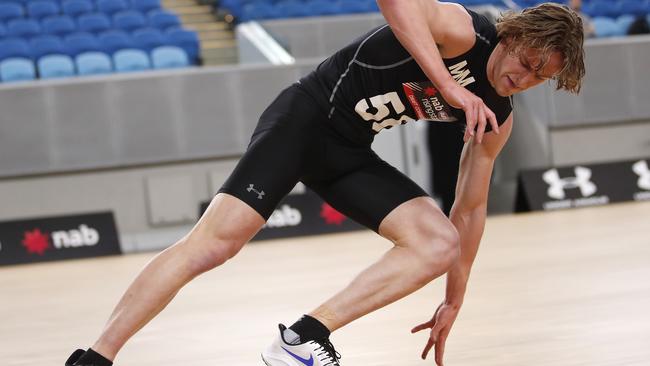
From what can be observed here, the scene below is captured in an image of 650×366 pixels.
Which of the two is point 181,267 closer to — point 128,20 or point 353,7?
point 128,20

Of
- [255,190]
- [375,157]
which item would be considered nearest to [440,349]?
[375,157]

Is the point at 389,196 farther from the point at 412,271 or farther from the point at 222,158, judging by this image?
the point at 222,158

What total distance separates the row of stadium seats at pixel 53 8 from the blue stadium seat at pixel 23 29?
14.9 inches

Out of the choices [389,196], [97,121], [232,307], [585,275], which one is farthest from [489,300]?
[97,121]

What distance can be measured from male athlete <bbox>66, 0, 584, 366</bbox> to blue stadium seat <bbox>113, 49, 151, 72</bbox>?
29.7ft

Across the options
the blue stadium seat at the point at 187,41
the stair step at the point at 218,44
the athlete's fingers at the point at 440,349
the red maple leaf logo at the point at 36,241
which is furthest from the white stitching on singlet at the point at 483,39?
the stair step at the point at 218,44

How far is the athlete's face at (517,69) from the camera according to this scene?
2.91 metres

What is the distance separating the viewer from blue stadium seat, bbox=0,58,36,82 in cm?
1164

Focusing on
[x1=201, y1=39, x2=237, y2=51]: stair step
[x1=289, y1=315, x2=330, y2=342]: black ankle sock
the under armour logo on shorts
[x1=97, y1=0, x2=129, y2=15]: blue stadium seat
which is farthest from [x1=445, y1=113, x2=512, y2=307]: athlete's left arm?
[x1=97, y1=0, x2=129, y2=15]: blue stadium seat

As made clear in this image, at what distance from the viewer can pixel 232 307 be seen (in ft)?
18.1

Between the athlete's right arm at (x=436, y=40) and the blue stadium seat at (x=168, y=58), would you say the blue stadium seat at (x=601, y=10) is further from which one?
the athlete's right arm at (x=436, y=40)

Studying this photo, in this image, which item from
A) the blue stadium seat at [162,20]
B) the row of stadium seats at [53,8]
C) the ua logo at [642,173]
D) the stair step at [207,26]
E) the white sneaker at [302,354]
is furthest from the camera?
the stair step at [207,26]

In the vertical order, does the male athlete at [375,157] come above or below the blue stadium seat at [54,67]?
above

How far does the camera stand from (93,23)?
1276 centimetres
